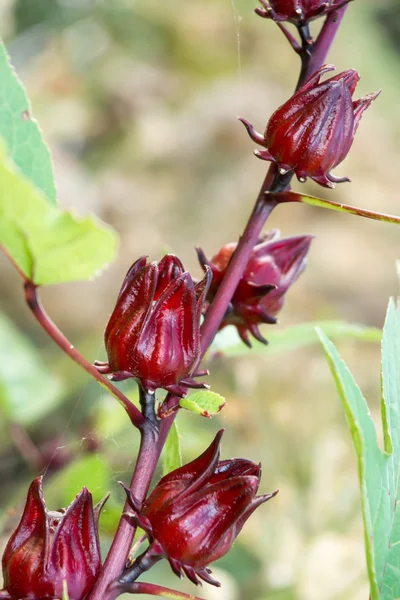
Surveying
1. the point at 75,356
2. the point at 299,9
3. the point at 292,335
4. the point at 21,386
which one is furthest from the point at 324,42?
the point at 21,386

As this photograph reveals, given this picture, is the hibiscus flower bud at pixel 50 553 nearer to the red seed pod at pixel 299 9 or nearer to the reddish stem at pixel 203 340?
the reddish stem at pixel 203 340

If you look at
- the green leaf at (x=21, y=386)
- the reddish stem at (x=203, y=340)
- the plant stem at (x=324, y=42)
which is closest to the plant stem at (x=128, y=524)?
the reddish stem at (x=203, y=340)

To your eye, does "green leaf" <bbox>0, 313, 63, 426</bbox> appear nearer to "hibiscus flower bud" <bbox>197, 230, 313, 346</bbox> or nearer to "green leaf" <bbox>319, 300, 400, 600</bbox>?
"hibiscus flower bud" <bbox>197, 230, 313, 346</bbox>

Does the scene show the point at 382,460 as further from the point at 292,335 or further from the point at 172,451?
the point at 292,335

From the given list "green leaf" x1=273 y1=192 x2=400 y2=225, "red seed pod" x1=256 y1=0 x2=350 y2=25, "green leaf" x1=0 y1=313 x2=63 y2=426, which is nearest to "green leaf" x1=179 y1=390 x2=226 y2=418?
"green leaf" x1=273 y1=192 x2=400 y2=225

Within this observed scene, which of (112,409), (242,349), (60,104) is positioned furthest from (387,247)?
(242,349)

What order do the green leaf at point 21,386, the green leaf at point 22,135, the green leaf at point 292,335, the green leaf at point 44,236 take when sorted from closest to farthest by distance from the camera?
the green leaf at point 44,236 < the green leaf at point 22,135 < the green leaf at point 292,335 < the green leaf at point 21,386
